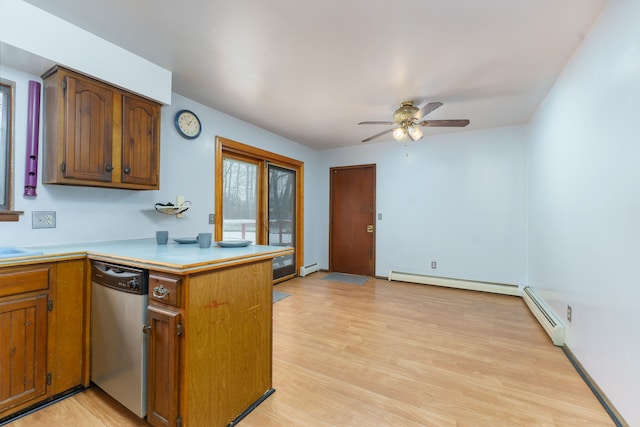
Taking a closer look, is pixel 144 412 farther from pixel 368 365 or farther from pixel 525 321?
pixel 525 321

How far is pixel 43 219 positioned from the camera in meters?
1.94

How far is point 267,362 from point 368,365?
0.82 metres

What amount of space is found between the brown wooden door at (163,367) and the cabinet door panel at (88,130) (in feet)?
4.21

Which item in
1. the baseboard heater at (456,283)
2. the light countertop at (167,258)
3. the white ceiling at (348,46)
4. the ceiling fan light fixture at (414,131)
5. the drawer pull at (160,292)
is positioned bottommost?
the baseboard heater at (456,283)

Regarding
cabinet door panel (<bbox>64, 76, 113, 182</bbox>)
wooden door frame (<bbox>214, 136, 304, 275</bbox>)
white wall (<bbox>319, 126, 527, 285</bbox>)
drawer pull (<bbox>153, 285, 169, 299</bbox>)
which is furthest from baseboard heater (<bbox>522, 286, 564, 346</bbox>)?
cabinet door panel (<bbox>64, 76, 113, 182</bbox>)

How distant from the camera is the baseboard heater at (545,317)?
2338 millimetres

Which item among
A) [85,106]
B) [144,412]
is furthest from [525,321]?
[85,106]

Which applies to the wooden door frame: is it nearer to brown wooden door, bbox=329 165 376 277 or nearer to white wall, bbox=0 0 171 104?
brown wooden door, bbox=329 165 376 277

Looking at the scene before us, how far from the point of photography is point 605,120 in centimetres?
167

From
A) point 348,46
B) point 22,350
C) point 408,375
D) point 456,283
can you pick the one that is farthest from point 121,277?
point 456,283

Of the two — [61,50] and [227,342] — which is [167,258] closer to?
[227,342]

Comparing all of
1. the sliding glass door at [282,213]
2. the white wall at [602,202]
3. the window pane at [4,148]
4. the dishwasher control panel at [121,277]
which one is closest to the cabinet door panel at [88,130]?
the window pane at [4,148]

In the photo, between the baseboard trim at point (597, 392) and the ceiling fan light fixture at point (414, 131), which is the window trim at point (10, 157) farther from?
the baseboard trim at point (597, 392)

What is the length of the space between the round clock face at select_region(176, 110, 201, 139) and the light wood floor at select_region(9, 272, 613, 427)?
2.24 meters
